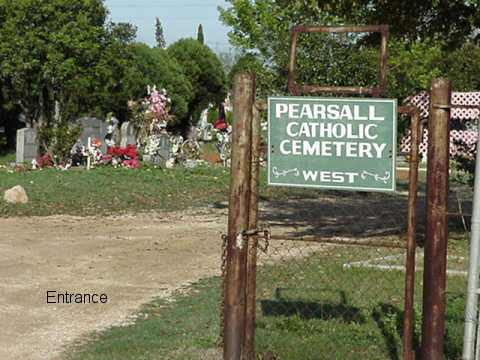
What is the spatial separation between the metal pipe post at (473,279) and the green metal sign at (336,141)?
1.89 ft

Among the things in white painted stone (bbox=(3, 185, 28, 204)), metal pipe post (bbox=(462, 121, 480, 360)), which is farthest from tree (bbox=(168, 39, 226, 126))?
metal pipe post (bbox=(462, 121, 480, 360))

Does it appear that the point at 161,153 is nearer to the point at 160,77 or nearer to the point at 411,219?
the point at 411,219

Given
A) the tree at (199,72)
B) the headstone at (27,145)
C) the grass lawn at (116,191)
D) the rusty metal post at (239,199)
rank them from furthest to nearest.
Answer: the tree at (199,72), the headstone at (27,145), the grass lawn at (116,191), the rusty metal post at (239,199)

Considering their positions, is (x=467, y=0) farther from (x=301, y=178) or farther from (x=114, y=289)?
(x=301, y=178)

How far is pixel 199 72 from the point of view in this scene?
5769 cm

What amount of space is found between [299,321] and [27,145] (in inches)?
792

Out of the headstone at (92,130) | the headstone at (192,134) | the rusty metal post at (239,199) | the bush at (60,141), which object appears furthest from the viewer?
the headstone at (192,134)

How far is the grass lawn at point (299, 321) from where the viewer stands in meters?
Answer: 6.73

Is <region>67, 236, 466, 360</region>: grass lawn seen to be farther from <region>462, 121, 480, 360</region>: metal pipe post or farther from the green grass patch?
the green grass patch

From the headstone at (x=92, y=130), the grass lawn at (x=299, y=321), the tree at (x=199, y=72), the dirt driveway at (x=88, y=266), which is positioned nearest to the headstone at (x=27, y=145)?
the headstone at (x=92, y=130)

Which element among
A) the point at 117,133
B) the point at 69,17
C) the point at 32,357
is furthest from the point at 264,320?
the point at 69,17

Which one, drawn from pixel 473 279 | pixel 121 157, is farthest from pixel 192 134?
pixel 473 279

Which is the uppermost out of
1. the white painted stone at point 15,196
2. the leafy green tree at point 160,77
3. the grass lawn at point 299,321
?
the leafy green tree at point 160,77

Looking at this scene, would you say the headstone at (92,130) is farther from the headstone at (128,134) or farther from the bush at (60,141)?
the bush at (60,141)
